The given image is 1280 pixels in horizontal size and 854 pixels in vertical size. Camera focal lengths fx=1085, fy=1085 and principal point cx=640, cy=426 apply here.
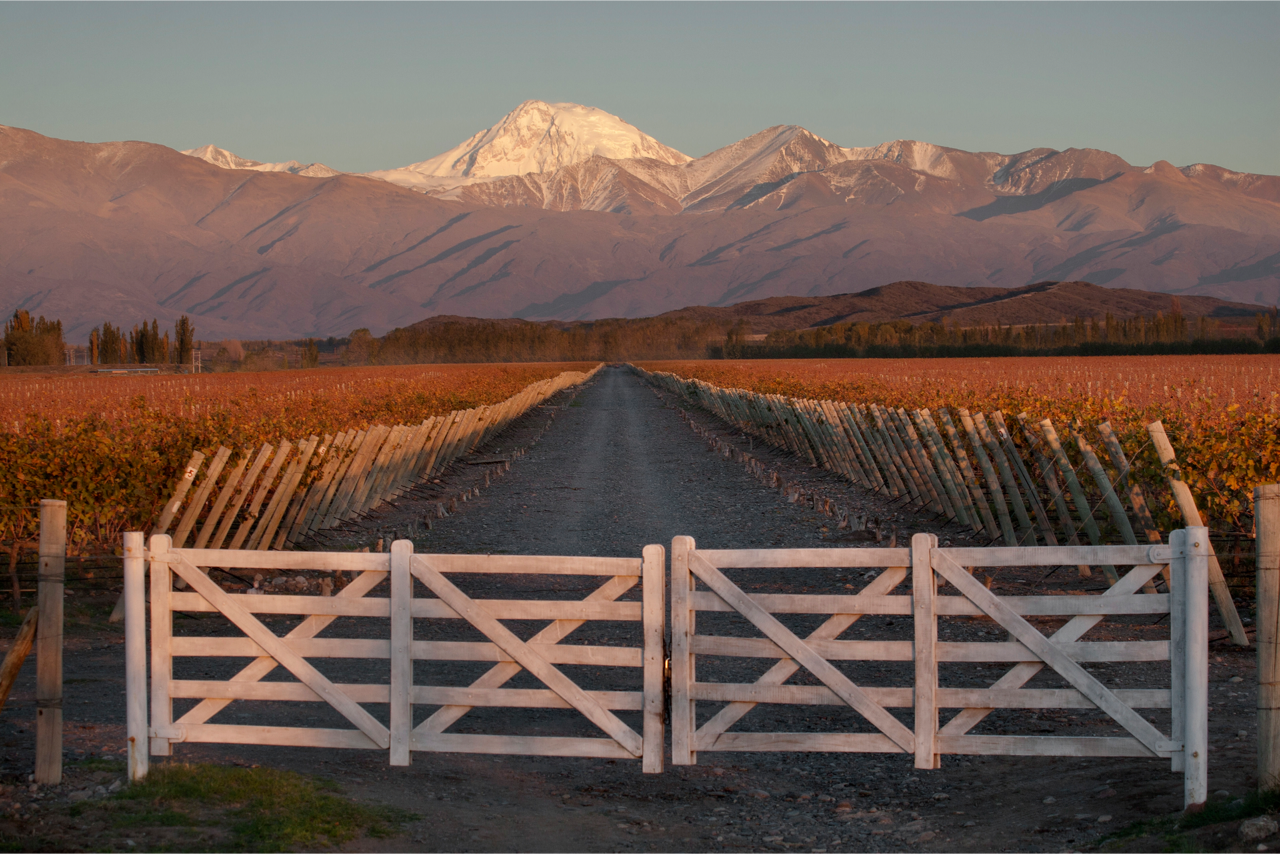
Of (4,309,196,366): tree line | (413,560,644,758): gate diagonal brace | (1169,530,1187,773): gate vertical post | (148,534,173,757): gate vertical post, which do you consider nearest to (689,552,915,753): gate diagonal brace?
(413,560,644,758): gate diagonal brace

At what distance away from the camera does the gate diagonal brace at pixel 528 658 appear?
490 centimetres

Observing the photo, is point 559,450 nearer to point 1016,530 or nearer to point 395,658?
point 1016,530

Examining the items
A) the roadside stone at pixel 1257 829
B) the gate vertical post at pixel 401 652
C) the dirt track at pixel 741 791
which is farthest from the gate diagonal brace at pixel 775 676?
the roadside stone at pixel 1257 829

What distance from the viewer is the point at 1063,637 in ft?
15.7

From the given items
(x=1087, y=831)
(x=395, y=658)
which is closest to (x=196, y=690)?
(x=395, y=658)

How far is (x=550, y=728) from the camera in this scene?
20.7 feet

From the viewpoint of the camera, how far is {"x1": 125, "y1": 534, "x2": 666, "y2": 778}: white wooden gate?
→ 16.1 ft

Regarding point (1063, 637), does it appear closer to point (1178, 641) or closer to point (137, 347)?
point (1178, 641)

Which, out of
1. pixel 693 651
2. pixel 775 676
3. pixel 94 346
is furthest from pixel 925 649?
pixel 94 346

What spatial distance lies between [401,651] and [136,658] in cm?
127

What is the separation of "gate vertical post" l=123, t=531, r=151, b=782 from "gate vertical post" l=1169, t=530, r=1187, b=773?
4587mm

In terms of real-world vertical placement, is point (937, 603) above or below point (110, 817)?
above

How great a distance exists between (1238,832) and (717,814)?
2201mm

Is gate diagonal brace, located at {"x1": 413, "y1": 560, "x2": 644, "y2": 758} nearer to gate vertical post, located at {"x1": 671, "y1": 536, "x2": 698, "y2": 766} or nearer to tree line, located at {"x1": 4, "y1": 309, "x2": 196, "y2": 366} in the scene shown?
gate vertical post, located at {"x1": 671, "y1": 536, "x2": 698, "y2": 766}
